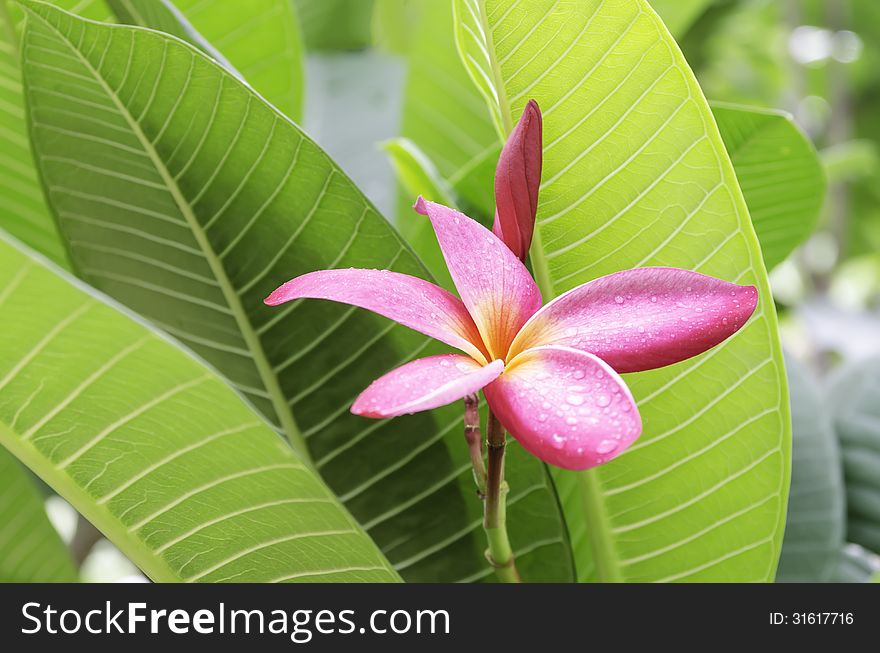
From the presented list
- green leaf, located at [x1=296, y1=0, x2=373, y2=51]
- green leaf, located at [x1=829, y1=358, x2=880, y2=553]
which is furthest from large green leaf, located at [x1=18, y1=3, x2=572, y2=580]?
green leaf, located at [x1=296, y1=0, x2=373, y2=51]

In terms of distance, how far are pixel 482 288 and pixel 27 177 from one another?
1.58 feet

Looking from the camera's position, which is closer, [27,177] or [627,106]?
[627,106]

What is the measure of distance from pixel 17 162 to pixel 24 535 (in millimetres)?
291

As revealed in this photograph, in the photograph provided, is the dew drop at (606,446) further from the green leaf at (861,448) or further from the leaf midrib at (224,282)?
the green leaf at (861,448)

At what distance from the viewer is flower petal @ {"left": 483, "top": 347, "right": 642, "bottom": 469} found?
0.23m

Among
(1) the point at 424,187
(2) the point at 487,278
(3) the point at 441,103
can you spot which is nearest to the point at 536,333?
(2) the point at 487,278

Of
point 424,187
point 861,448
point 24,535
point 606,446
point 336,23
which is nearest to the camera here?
point 606,446

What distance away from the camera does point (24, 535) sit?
0.66m

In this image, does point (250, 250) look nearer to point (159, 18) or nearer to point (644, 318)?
point (159, 18)

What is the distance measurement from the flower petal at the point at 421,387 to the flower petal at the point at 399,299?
0.02 metres

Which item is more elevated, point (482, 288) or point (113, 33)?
point (113, 33)

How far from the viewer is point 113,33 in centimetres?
41
